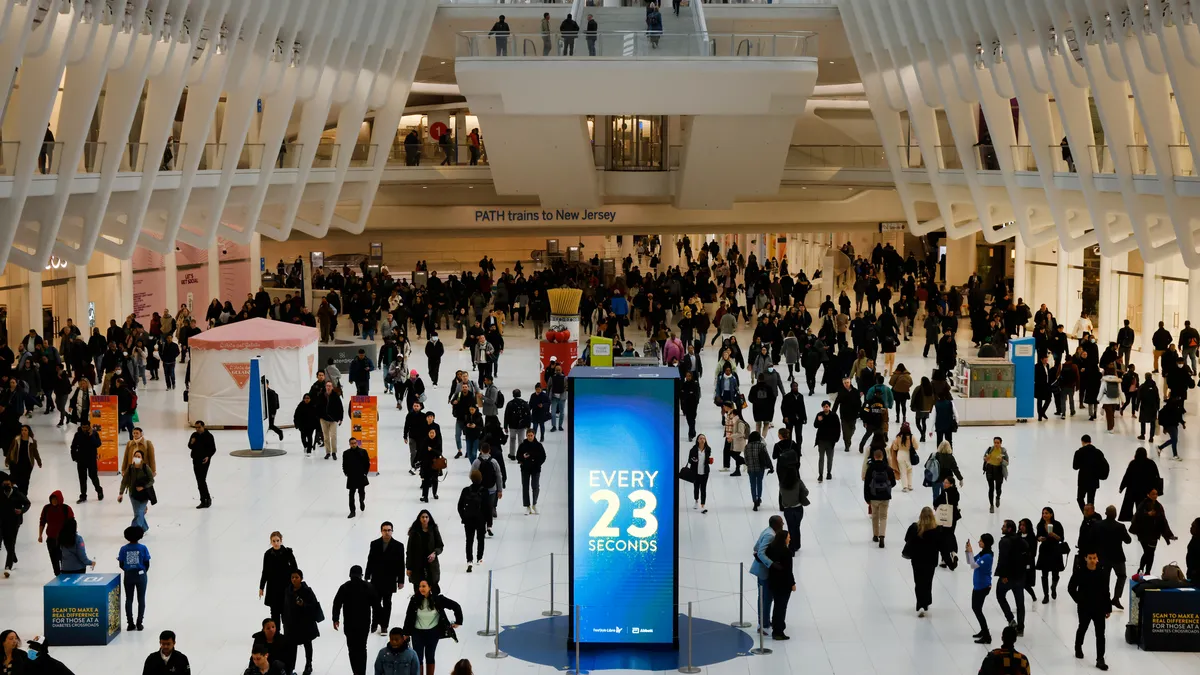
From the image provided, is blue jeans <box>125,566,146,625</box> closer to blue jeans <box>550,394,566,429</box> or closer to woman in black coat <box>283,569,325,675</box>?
woman in black coat <box>283,569,325,675</box>

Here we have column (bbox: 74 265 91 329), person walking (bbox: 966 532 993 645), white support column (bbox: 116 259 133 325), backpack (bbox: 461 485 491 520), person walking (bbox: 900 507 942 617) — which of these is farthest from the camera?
white support column (bbox: 116 259 133 325)

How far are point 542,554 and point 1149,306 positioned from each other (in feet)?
66.7

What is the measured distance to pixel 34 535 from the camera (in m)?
17.6

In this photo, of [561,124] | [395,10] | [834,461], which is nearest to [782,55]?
[561,124]

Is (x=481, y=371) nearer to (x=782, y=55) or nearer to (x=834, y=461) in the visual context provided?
(x=834, y=461)

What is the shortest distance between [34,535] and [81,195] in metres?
10.6

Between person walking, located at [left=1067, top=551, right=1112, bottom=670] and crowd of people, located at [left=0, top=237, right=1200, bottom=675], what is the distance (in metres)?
0.02

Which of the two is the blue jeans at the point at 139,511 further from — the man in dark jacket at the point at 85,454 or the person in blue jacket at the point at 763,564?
the person in blue jacket at the point at 763,564

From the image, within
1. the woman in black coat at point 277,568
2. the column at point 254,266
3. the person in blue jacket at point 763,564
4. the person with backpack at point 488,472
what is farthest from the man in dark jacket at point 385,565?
the column at point 254,266

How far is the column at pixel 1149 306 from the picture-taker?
32.7 metres

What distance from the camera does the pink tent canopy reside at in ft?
78.7

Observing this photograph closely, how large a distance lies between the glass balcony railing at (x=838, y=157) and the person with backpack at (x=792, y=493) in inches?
1118

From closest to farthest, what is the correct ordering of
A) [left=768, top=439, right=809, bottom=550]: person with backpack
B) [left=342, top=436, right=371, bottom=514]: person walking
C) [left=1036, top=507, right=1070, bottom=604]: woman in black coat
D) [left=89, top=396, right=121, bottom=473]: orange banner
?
[left=1036, top=507, right=1070, bottom=604]: woman in black coat < [left=768, top=439, right=809, bottom=550]: person with backpack < [left=342, top=436, right=371, bottom=514]: person walking < [left=89, top=396, right=121, bottom=473]: orange banner

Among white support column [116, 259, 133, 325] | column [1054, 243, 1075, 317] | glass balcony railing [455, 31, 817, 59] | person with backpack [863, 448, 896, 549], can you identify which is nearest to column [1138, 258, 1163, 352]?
column [1054, 243, 1075, 317]
